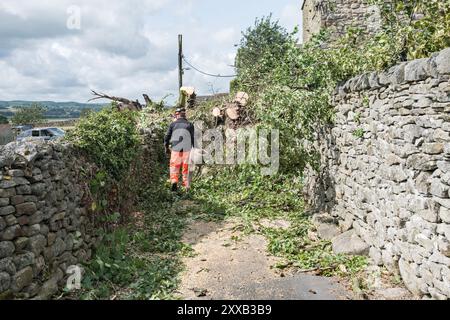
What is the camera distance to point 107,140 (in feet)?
21.5

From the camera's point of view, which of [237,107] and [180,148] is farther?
[237,107]

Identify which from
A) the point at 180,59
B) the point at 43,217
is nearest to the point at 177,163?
the point at 43,217

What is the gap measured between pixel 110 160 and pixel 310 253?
138 inches

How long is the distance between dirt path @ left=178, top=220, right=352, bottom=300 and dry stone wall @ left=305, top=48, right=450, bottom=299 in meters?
0.92

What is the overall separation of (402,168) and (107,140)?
451 centimetres

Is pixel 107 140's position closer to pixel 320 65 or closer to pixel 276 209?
pixel 276 209

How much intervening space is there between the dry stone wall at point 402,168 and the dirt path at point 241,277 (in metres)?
0.92

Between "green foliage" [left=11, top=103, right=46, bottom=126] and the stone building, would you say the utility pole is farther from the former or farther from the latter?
"green foliage" [left=11, top=103, right=46, bottom=126]

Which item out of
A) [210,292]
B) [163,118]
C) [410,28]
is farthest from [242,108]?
[210,292]

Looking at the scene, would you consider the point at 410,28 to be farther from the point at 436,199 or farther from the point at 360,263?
the point at 360,263

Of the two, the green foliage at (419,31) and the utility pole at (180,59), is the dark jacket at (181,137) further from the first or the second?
the utility pole at (180,59)

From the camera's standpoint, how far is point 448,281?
3.69m

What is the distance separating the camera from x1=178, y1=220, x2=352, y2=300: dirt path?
461 centimetres

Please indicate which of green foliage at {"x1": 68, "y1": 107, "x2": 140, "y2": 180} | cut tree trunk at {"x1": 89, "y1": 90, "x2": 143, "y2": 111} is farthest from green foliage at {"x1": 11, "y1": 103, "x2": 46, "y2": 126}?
green foliage at {"x1": 68, "y1": 107, "x2": 140, "y2": 180}
